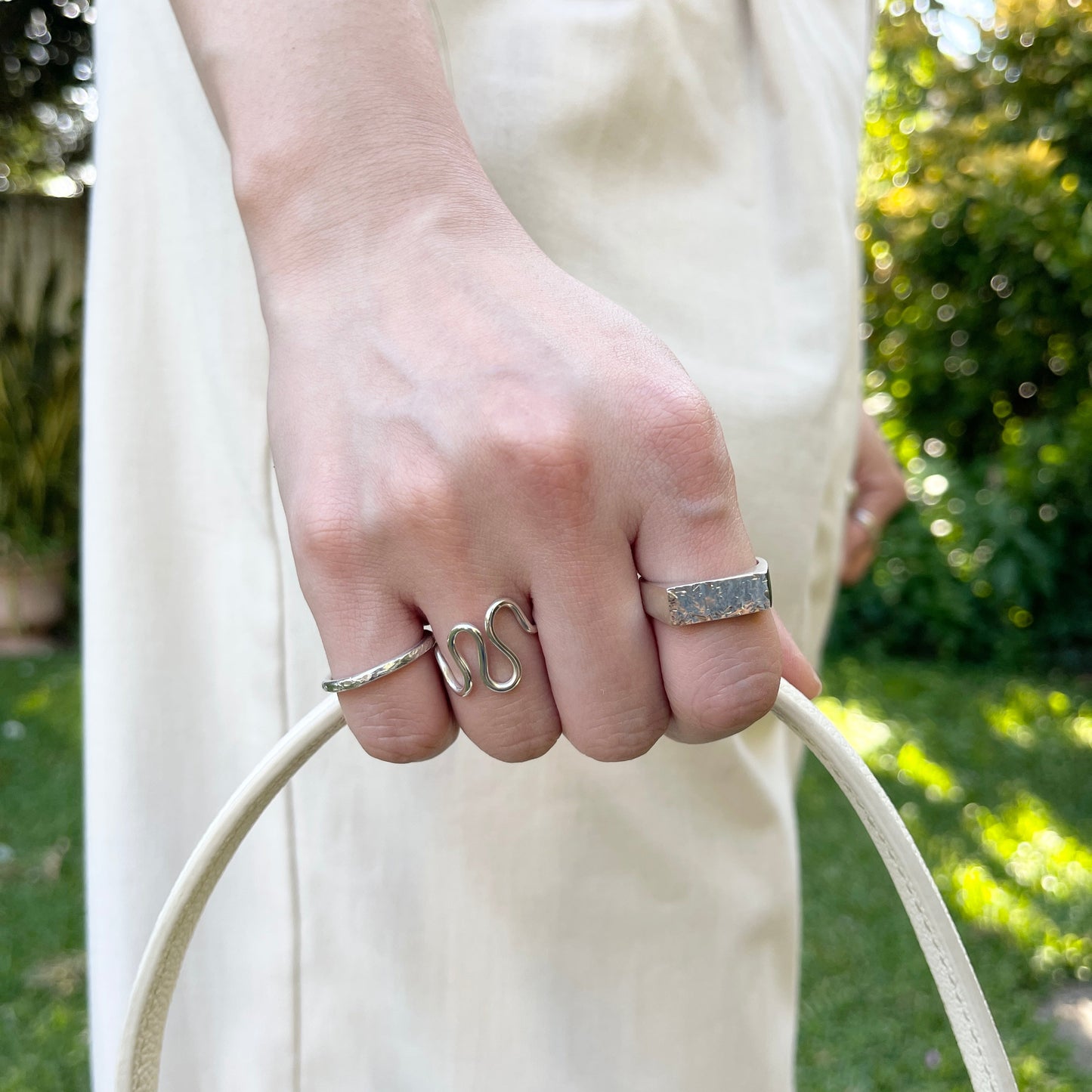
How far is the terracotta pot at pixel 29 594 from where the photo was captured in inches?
193

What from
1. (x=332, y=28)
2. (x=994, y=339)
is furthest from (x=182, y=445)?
(x=994, y=339)

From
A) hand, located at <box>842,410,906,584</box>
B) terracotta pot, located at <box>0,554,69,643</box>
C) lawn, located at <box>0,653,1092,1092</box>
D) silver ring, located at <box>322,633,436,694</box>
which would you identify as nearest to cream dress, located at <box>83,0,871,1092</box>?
silver ring, located at <box>322,633,436,694</box>

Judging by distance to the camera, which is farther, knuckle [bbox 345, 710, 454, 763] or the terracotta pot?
the terracotta pot

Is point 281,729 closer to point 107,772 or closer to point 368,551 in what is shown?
point 107,772

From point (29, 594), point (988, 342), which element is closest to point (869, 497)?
point (988, 342)

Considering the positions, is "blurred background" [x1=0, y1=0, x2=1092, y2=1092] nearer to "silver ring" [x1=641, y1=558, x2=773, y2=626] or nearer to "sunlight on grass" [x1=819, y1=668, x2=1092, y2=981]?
"sunlight on grass" [x1=819, y1=668, x2=1092, y2=981]

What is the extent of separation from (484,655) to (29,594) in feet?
16.7

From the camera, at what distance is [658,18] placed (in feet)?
2.36

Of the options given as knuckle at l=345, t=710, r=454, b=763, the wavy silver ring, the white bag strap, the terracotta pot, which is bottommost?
the white bag strap

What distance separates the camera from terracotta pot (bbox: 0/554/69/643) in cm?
491

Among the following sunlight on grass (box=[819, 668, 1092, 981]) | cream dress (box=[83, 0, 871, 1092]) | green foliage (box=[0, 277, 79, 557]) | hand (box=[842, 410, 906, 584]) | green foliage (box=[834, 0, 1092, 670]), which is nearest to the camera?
cream dress (box=[83, 0, 871, 1092])

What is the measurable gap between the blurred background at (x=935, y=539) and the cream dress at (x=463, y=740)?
1.86 meters

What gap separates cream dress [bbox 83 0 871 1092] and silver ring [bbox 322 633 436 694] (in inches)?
8.3

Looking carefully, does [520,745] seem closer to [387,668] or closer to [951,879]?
[387,668]
